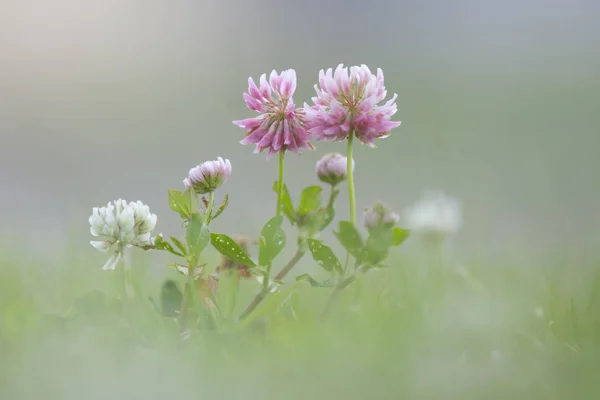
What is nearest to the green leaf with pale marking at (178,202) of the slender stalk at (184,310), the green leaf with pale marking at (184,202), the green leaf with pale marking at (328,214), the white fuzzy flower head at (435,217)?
the green leaf with pale marking at (184,202)

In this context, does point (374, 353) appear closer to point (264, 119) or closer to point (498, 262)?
point (264, 119)

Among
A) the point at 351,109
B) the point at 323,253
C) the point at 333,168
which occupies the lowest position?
the point at 323,253

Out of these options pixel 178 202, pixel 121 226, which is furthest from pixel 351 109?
pixel 121 226

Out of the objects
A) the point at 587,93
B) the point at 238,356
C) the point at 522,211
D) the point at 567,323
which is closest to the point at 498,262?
the point at 567,323

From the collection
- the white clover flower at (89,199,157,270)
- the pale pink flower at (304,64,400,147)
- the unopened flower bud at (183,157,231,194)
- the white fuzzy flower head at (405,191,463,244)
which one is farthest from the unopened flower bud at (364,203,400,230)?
the white fuzzy flower head at (405,191,463,244)

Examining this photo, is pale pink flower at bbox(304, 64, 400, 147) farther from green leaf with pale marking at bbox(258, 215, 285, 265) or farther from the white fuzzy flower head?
the white fuzzy flower head

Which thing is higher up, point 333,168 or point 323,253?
point 333,168

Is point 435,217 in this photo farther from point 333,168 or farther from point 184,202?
point 184,202
